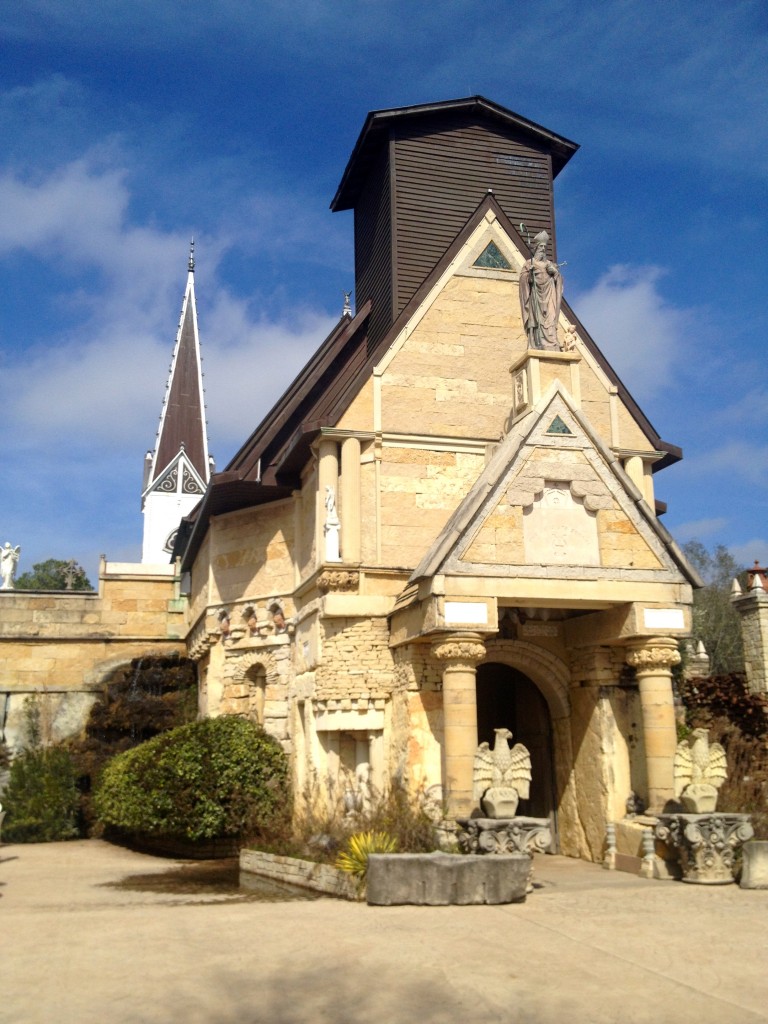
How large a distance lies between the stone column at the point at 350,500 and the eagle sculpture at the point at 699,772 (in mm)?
5737

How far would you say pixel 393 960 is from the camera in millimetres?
7637

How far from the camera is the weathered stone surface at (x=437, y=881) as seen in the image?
33.3 ft

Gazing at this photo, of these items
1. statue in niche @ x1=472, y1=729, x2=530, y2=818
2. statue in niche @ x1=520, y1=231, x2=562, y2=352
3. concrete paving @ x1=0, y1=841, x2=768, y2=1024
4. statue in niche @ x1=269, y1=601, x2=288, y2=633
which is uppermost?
statue in niche @ x1=520, y1=231, x2=562, y2=352

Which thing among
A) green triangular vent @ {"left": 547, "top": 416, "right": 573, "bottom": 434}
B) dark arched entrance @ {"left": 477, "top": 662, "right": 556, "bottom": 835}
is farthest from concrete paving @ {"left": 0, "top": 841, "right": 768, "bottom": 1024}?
green triangular vent @ {"left": 547, "top": 416, "right": 573, "bottom": 434}

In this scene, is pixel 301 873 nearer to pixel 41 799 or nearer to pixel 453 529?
pixel 453 529

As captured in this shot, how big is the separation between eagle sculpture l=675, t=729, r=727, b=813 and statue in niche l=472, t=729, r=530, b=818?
2.02 meters

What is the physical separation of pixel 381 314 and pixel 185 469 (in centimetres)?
4338

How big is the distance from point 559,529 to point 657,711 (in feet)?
9.53

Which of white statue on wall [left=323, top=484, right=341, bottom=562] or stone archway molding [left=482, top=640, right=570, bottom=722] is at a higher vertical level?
white statue on wall [left=323, top=484, right=341, bottom=562]

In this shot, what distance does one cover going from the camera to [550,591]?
1353 centimetres

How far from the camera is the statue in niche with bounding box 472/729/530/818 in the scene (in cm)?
1200

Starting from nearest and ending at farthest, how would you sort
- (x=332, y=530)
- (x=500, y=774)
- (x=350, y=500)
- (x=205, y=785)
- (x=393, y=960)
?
(x=393, y=960) < (x=500, y=774) < (x=332, y=530) < (x=350, y=500) < (x=205, y=785)

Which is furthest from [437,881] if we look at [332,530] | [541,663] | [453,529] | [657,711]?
[332,530]

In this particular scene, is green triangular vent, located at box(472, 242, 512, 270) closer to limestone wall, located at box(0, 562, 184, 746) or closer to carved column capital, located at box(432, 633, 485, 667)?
Answer: carved column capital, located at box(432, 633, 485, 667)
